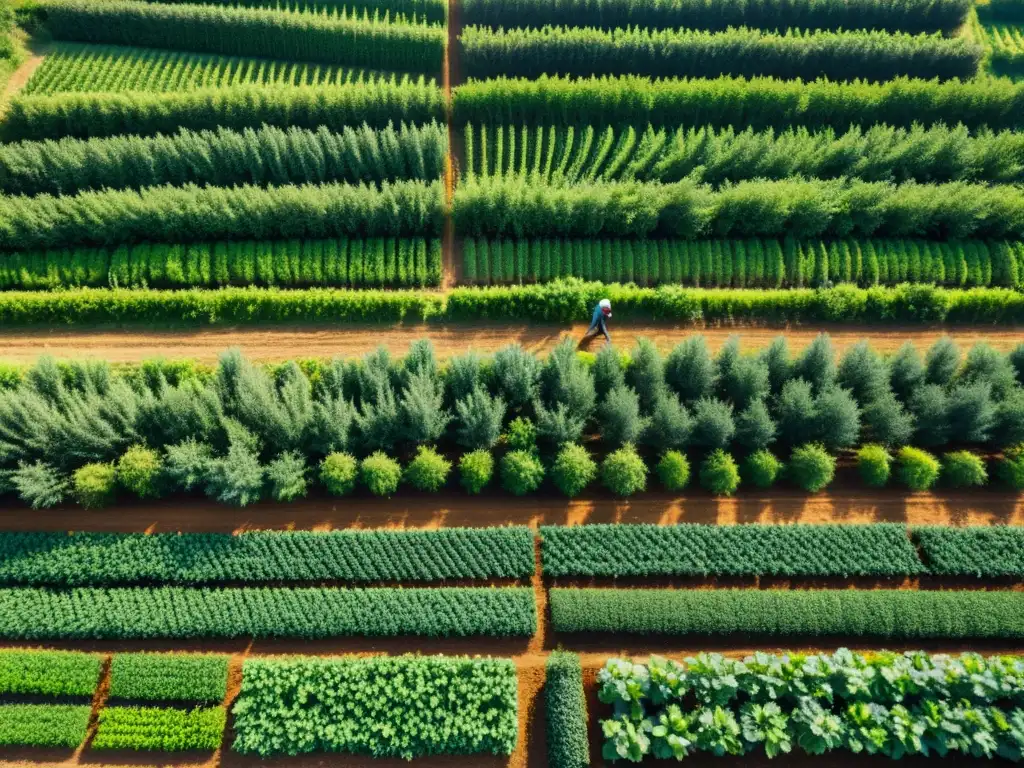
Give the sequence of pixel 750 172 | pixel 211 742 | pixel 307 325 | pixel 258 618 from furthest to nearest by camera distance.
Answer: pixel 750 172, pixel 307 325, pixel 258 618, pixel 211 742

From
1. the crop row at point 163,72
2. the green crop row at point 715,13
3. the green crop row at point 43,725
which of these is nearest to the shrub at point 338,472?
the green crop row at point 43,725

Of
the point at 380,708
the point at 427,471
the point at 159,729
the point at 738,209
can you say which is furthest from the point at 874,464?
the point at 159,729

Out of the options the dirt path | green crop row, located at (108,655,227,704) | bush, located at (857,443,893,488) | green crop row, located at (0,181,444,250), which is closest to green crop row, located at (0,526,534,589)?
green crop row, located at (108,655,227,704)

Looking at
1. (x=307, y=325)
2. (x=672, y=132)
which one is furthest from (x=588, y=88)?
(x=307, y=325)

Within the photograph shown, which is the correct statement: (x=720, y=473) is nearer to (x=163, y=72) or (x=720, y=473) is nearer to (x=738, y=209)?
(x=738, y=209)

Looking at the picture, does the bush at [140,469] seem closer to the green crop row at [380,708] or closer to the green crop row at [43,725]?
the green crop row at [43,725]

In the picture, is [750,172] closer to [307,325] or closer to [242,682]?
[307,325]
